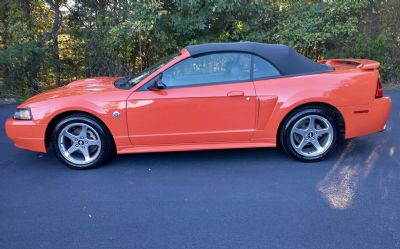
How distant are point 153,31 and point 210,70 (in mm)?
4353

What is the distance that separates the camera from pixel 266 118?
4.17 m

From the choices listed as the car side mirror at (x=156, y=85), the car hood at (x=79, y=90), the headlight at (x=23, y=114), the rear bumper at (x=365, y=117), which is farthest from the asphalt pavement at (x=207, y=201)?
the car side mirror at (x=156, y=85)

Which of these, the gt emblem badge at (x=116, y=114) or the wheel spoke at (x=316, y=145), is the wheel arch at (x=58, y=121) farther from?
the wheel spoke at (x=316, y=145)

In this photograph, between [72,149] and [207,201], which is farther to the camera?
[72,149]

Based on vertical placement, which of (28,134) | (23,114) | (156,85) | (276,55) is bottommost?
(28,134)

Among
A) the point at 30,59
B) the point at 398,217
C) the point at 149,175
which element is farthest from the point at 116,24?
the point at 398,217

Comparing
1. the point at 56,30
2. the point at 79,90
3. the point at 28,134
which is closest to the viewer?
the point at 28,134

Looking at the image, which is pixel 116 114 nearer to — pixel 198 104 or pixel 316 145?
pixel 198 104

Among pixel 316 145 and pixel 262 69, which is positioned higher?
pixel 262 69

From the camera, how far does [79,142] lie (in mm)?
4184

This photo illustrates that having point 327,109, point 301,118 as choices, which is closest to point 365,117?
point 327,109

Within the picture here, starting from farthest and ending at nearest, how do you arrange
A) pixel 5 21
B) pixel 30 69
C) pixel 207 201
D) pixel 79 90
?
pixel 5 21, pixel 30 69, pixel 79 90, pixel 207 201

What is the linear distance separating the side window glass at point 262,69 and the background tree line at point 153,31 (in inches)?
161

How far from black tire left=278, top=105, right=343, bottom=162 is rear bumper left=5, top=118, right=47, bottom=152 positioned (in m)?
2.77
